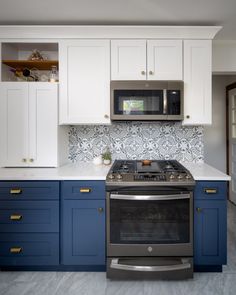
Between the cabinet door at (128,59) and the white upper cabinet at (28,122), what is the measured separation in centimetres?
65

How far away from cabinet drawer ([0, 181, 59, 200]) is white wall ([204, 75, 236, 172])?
3.36 metres

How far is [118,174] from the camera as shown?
2107mm

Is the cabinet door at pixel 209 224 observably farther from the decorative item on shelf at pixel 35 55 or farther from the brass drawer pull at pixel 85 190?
the decorative item on shelf at pixel 35 55

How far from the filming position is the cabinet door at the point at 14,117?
2.43 meters

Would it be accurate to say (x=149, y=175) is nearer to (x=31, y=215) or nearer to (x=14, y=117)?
(x=31, y=215)

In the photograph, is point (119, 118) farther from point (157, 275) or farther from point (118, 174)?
point (157, 275)

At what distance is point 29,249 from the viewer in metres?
2.17

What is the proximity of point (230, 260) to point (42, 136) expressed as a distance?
223cm

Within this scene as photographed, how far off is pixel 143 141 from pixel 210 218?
3.59 ft

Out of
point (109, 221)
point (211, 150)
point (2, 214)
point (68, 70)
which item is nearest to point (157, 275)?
point (109, 221)

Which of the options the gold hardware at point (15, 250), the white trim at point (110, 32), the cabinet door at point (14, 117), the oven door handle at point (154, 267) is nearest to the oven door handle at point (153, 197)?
the oven door handle at point (154, 267)

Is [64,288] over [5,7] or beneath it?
beneath

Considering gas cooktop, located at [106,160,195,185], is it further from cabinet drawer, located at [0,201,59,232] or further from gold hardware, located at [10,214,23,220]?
gold hardware, located at [10,214,23,220]

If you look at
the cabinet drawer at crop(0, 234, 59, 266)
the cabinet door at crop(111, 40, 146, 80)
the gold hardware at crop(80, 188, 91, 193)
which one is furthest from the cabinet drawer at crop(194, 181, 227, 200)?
the cabinet drawer at crop(0, 234, 59, 266)
